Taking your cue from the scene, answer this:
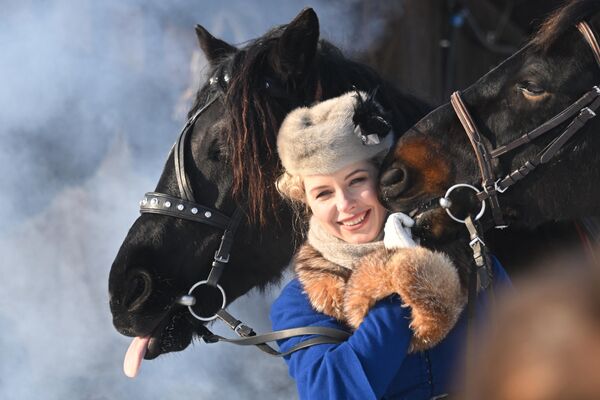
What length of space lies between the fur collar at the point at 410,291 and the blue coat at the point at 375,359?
33 mm

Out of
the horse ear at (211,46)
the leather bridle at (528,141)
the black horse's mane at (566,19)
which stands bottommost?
the leather bridle at (528,141)

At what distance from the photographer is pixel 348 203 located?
1.98m

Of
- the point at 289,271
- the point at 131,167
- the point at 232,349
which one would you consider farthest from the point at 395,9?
the point at 289,271

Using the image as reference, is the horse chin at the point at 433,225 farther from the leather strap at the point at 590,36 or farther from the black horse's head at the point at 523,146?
the leather strap at the point at 590,36

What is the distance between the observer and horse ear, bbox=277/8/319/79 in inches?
92.4

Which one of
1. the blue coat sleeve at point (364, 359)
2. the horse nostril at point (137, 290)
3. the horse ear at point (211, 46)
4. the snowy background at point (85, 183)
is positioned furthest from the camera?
the snowy background at point (85, 183)

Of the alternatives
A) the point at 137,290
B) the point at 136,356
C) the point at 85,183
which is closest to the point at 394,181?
the point at 137,290

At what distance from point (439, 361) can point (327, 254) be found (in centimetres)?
38

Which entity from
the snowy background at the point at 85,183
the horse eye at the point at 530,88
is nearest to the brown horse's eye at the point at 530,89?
the horse eye at the point at 530,88

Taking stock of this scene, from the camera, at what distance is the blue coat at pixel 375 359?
1.74 m

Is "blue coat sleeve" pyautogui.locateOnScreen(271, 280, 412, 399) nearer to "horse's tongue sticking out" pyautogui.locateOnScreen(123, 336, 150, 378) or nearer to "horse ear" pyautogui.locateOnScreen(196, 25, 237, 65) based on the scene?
"horse's tongue sticking out" pyautogui.locateOnScreen(123, 336, 150, 378)

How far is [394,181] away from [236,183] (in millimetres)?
593

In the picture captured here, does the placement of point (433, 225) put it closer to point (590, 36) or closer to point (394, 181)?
point (394, 181)

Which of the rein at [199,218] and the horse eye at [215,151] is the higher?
the horse eye at [215,151]
